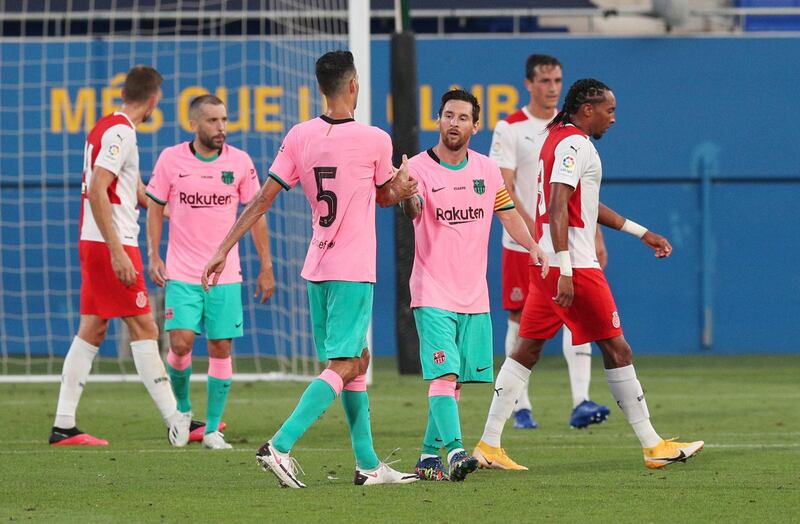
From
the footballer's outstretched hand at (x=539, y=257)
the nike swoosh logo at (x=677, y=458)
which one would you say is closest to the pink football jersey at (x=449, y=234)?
the footballer's outstretched hand at (x=539, y=257)

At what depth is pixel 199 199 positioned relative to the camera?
867 cm

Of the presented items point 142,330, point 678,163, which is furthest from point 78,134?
point 142,330

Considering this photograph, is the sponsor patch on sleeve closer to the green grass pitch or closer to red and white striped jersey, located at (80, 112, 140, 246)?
the green grass pitch

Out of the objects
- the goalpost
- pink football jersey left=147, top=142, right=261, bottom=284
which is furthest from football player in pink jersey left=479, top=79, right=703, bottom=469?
the goalpost

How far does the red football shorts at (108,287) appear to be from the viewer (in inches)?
331

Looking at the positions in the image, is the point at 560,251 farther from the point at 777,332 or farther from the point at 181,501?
the point at 777,332

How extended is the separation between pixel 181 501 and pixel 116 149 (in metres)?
2.86

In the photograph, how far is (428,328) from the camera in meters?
6.75

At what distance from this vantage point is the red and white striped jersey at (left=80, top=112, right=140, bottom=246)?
8.22 m

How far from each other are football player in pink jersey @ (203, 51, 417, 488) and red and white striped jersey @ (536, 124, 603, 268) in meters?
1.06

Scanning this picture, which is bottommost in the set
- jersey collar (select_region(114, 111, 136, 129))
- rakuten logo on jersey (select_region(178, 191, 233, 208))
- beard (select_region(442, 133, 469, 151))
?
rakuten logo on jersey (select_region(178, 191, 233, 208))

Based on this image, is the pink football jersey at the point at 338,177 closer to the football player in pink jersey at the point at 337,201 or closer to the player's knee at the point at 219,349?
the football player in pink jersey at the point at 337,201

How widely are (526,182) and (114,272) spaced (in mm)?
2813

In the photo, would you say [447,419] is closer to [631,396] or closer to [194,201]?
[631,396]
